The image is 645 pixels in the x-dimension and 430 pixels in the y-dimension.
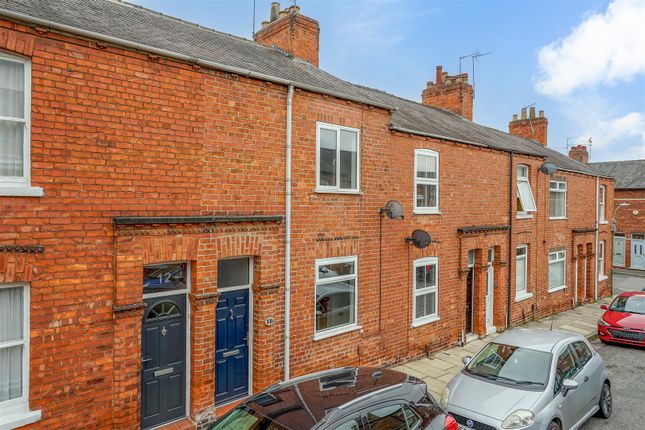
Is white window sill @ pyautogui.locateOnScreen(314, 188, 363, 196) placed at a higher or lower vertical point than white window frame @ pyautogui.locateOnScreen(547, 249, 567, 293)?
higher

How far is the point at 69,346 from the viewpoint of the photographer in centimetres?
539

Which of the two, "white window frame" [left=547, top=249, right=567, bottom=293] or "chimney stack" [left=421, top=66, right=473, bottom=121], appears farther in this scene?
"chimney stack" [left=421, top=66, right=473, bottom=121]

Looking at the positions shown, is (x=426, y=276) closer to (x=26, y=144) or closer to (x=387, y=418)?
(x=387, y=418)

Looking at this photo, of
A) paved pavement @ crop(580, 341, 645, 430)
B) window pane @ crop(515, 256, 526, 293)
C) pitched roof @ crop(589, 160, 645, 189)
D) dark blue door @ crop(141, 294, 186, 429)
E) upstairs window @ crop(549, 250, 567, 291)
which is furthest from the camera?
pitched roof @ crop(589, 160, 645, 189)

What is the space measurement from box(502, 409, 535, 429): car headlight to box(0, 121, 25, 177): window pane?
293 inches

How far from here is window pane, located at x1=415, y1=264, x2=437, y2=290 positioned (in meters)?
10.6

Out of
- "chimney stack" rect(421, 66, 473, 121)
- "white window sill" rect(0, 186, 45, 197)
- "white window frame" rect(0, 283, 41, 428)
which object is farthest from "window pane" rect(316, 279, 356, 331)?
"chimney stack" rect(421, 66, 473, 121)

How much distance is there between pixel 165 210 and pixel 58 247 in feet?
4.84

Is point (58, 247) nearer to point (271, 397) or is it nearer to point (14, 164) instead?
point (14, 164)

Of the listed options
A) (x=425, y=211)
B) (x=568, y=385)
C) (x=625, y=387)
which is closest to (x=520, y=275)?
(x=625, y=387)

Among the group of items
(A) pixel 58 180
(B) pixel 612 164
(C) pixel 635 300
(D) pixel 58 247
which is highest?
(B) pixel 612 164

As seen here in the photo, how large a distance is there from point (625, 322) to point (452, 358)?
19.6ft

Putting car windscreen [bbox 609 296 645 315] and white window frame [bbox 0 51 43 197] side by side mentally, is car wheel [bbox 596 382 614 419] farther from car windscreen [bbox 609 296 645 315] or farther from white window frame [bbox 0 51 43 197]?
white window frame [bbox 0 51 43 197]

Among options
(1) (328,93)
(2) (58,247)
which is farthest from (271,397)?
(1) (328,93)
